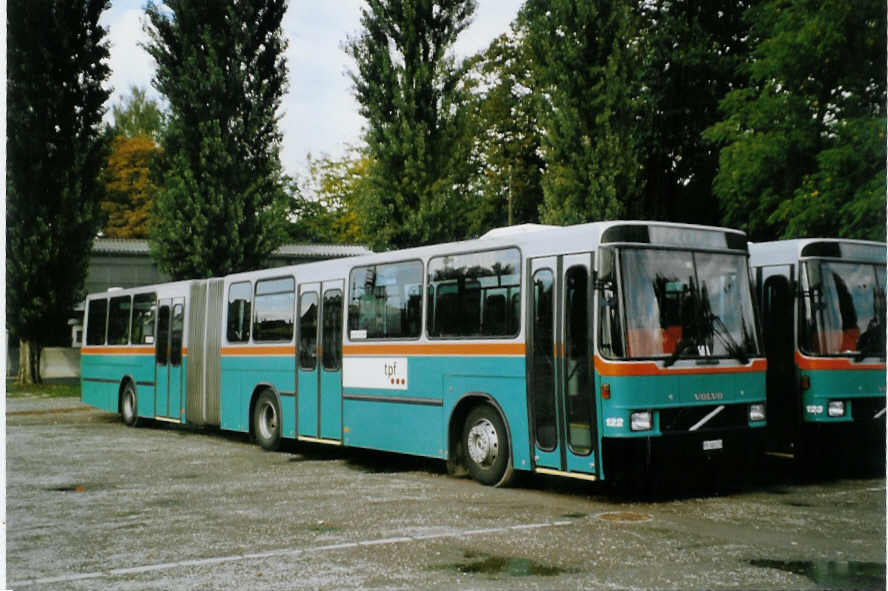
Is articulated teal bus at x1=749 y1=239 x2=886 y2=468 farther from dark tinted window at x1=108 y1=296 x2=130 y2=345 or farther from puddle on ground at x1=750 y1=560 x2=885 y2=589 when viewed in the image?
dark tinted window at x1=108 y1=296 x2=130 y2=345

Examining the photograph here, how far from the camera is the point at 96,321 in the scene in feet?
81.9

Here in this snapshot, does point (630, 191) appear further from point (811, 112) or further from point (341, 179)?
point (341, 179)

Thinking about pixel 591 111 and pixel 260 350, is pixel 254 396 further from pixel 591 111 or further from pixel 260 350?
pixel 591 111

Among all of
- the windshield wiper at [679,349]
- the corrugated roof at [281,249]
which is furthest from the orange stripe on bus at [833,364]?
the corrugated roof at [281,249]

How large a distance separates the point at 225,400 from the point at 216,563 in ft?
36.8

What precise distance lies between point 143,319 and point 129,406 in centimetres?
212

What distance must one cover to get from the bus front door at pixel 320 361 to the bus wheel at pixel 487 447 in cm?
330

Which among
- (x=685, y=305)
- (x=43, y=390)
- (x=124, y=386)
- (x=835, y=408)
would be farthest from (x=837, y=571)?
(x=43, y=390)

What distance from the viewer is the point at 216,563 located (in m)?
8.32

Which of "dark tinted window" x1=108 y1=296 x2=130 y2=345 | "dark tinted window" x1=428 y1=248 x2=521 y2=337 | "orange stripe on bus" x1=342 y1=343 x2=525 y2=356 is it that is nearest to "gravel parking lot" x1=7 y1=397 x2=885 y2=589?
"orange stripe on bus" x1=342 y1=343 x2=525 y2=356

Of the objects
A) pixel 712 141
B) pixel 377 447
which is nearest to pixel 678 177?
pixel 712 141

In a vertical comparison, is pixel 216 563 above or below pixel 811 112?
below

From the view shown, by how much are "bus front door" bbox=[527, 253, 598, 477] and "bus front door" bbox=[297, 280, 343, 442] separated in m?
4.70

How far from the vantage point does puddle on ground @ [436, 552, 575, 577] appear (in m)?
7.82
